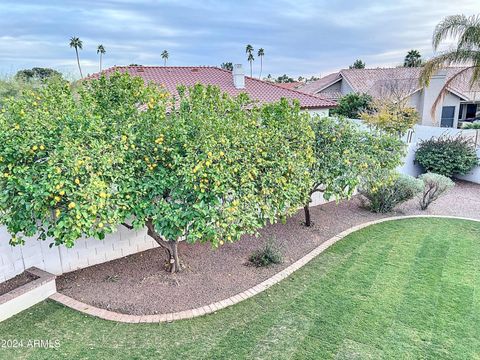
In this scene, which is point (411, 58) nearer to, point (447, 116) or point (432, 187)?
point (447, 116)

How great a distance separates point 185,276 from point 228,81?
17.8 meters

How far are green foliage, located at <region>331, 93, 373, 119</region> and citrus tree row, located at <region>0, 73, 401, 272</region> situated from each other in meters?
23.2

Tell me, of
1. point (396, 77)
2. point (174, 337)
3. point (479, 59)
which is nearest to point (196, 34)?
point (479, 59)

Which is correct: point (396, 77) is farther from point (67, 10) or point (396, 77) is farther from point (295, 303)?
point (295, 303)

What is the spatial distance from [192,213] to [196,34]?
19018mm

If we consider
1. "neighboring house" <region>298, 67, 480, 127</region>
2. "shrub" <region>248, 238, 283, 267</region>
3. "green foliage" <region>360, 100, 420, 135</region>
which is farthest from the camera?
"neighboring house" <region>298, 67, 480, 127</region>

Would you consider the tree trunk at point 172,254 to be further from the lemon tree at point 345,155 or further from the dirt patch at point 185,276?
the lemon tree at point 345,155

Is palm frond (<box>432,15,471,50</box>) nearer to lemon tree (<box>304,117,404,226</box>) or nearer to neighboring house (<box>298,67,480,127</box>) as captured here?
neighboring house (<box>298,67,480,127</box>)

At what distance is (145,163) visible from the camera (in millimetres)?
6301

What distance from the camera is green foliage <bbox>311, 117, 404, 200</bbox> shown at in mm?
8992

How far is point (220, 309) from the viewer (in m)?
6.30

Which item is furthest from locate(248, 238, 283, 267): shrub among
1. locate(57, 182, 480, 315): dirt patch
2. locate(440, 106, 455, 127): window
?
locate(440, 106, 455, 127): window

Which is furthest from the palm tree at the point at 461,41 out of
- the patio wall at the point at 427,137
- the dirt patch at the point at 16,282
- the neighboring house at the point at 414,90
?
the dirt patch at the point at 16,282

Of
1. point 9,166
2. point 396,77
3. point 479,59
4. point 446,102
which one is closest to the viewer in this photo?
point 9,166
